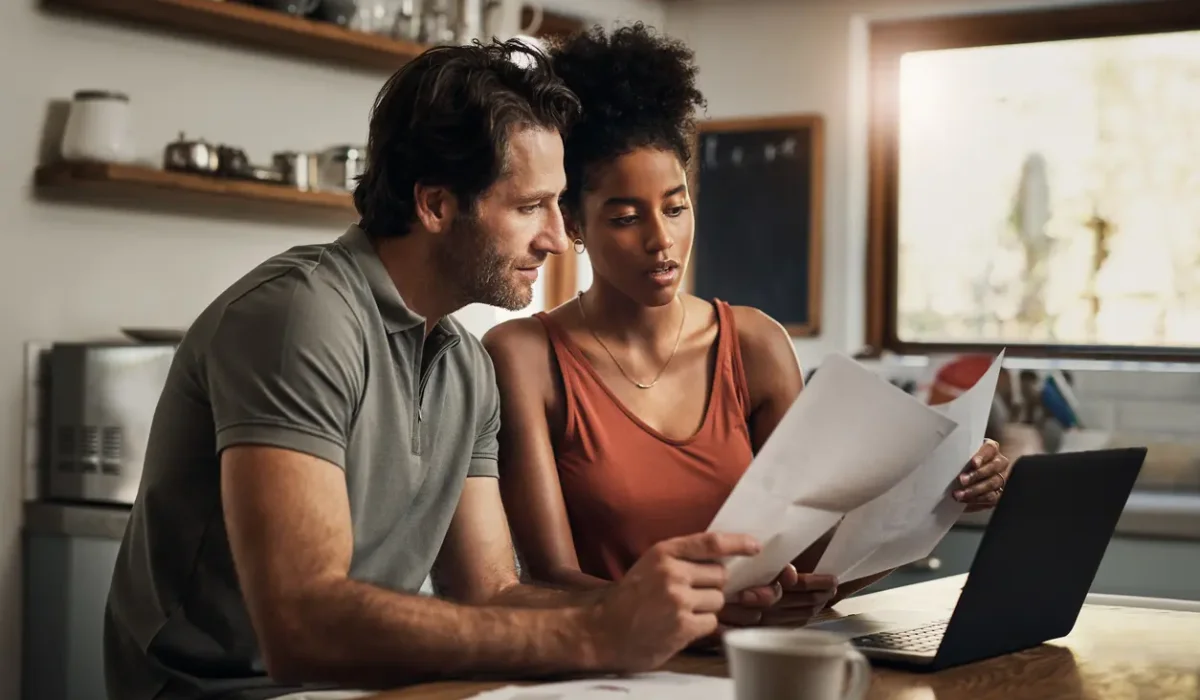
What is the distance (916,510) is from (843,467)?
0.23 metres

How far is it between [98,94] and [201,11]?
0.30 m

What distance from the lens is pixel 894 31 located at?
15.1ft

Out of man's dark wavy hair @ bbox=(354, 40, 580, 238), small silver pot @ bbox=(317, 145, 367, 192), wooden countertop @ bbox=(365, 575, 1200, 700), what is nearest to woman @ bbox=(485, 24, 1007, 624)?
man's dark wavy hair @ bbox=(354, 40, 580, 238)

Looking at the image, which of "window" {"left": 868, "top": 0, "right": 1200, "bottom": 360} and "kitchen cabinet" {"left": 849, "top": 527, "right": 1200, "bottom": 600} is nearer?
"kitchen cabinet" {"left": 849, "top": 527, "right": 1200, "bottom": 600}

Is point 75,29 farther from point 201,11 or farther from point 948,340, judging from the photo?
point 948,340

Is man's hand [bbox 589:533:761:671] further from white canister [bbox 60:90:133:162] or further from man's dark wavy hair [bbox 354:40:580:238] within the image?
white canister [bbox 60:90:133:162]

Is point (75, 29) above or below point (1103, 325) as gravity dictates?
above

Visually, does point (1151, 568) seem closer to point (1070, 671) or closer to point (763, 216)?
point (1070, 671)

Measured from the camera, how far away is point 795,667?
886 mm

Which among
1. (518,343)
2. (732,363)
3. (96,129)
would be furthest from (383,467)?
(96,129)

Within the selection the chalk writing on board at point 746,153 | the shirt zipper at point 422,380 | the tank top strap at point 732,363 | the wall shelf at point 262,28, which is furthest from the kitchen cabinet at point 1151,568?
the chalk writing on board at point 746,153

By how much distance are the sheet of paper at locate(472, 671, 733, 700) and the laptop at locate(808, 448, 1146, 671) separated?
0.19 metres

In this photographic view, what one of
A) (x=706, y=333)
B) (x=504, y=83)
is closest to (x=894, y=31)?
(x=706, y=333)

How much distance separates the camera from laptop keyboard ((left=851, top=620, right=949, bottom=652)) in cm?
129
